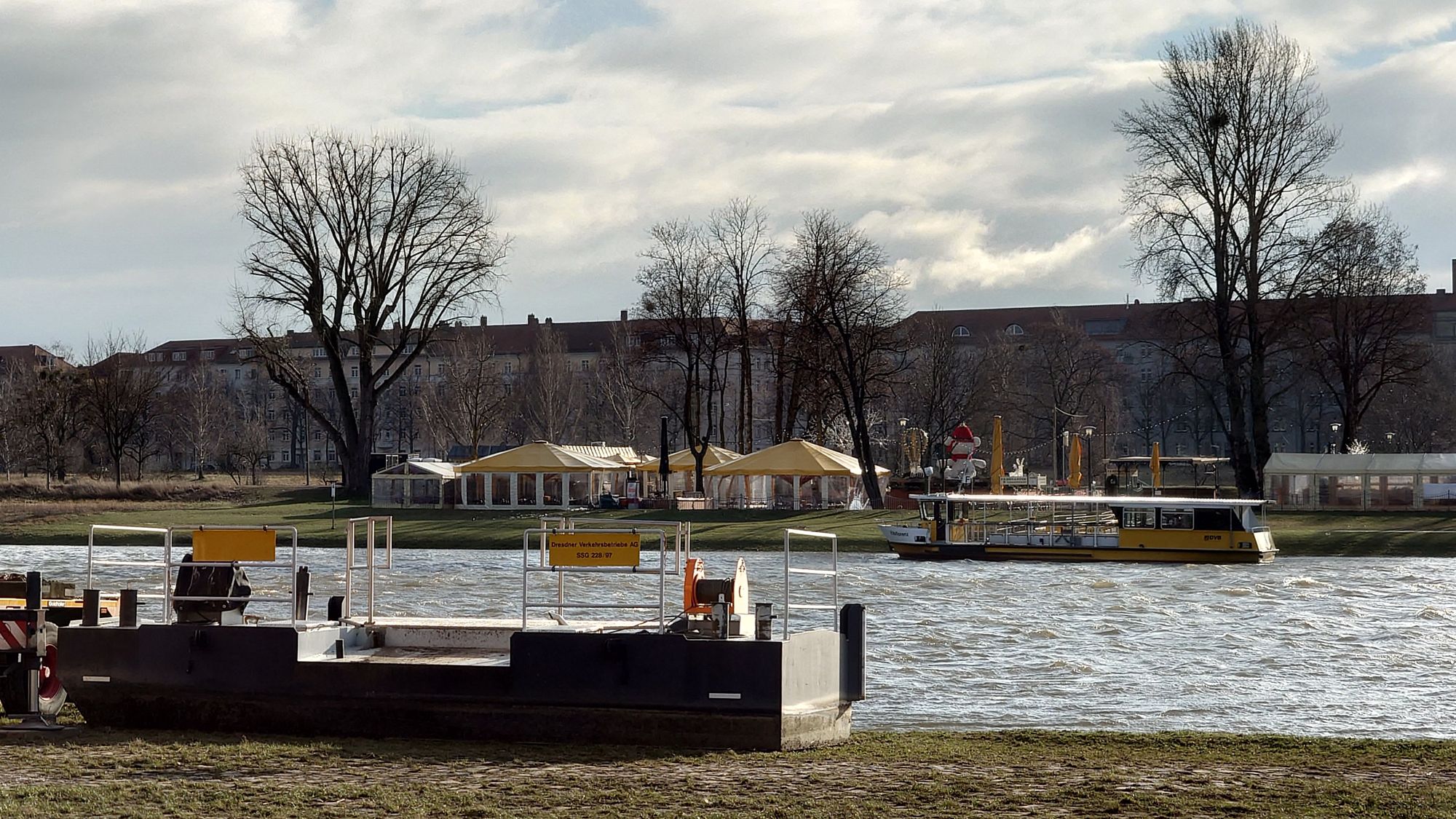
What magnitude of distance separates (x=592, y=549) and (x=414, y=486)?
59.3 meters

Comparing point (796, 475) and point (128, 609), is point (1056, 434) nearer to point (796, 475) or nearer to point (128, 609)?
point (796, 475)

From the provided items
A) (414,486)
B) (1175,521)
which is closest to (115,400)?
(414,486)

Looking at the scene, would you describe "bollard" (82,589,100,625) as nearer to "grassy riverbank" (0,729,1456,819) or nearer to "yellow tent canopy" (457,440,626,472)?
"grassy riverbank" (0,729,1456,819)

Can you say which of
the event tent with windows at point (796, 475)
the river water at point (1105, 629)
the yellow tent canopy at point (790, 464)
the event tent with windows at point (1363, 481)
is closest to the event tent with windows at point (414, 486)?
the event tent with windows at point (796, 475)

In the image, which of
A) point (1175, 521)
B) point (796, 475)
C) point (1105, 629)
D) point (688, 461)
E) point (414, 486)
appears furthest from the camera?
point (688, 461)

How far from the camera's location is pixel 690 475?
78000mm

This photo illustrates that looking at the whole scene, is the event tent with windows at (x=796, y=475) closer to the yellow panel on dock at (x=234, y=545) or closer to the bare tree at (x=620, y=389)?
the bare tree at (x=620, y=389)

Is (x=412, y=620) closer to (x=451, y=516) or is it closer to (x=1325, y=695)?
(x=1325, y=695)

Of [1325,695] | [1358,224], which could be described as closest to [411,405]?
[1358,224]

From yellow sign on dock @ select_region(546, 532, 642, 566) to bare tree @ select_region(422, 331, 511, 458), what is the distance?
75246 millimetres

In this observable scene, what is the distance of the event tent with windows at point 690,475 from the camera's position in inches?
2788

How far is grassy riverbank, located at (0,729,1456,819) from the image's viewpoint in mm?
10500

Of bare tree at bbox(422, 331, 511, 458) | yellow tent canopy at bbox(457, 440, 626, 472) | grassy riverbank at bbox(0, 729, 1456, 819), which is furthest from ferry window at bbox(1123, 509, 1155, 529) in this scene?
bare tree at bbox(422, 331, 511, 458)

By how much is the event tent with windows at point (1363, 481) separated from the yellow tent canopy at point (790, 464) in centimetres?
1685
